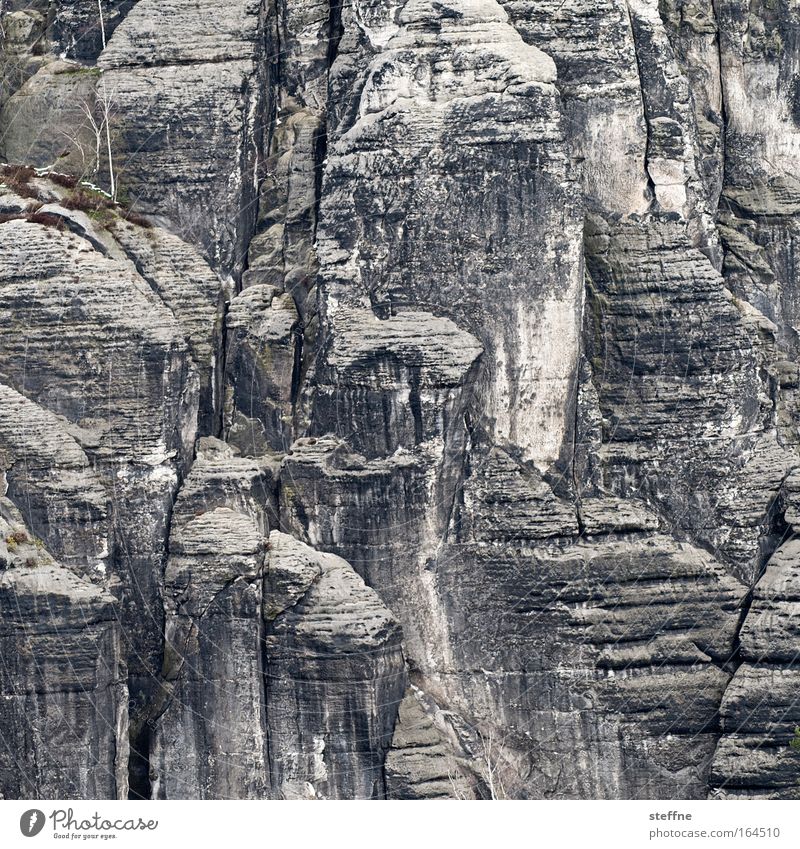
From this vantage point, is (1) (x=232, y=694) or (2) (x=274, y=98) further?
(2) (x=274, y=98)

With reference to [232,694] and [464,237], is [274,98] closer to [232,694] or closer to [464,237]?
[464,237]

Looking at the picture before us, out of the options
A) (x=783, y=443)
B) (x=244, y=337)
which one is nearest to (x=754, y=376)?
(x=783, y=443)

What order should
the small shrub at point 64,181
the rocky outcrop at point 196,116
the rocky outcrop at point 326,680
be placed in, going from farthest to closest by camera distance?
the small shrub at point 64,181
the rocky outcrop at point 196,116
the rocky outcrop at point 326,680

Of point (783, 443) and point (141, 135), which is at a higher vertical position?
point (141, 135)
